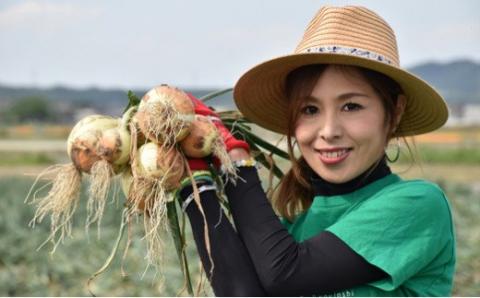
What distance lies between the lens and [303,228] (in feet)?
5.90

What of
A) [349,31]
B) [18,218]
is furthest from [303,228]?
[18,218]

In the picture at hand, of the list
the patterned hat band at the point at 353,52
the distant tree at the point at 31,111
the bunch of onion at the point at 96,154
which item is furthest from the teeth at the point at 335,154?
the distant tree at the point at 31,111

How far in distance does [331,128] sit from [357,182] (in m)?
0.15

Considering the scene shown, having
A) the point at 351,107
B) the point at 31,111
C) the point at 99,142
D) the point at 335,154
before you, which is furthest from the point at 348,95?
the point at 31,111

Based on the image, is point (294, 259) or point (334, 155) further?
point (334, 155)

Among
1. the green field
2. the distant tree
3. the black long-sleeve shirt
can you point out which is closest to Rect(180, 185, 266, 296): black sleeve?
the black long-sleeve shirt

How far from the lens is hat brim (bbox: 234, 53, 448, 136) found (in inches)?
66.9

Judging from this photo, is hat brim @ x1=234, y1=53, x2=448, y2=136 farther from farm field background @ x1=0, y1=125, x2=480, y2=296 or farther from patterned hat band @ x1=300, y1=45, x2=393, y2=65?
farm field background @ x1=0, y1=125, x2=480, y2=296

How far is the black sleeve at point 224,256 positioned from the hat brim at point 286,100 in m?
0.40

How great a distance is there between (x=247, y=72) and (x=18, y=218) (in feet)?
22.5

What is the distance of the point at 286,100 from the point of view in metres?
1.97

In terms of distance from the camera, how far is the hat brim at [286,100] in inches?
66.9

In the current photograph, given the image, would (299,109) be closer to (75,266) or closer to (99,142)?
(99,142)

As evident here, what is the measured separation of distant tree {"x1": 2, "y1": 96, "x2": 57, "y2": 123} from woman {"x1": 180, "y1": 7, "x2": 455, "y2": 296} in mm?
77186
